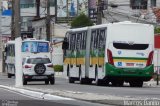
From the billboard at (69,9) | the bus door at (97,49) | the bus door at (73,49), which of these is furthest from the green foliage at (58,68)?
the bus door at (97,49)

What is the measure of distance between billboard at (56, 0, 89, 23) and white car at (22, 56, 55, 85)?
47449 millimetres

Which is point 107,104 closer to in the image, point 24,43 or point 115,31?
point 115,31

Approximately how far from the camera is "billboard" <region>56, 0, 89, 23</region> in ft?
296

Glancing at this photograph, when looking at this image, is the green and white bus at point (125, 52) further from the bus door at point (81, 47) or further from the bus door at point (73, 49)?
the bus door at point (73, 49)

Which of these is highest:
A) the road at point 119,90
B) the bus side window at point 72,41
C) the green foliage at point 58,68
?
the bus side window at point 72,41

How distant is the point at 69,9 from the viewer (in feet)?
299

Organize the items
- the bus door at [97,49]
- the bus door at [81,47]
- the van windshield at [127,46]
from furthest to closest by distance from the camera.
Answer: the bus door at [81,47]
the bus door at [97,49]
the van windshield at [127,46]

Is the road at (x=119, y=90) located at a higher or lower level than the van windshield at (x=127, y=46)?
lower

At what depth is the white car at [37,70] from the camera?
42250 mm

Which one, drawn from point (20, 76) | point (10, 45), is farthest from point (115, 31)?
point (10, 45)

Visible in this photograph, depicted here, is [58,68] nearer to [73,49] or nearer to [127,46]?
[73,49]

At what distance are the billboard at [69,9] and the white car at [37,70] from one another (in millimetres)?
47449

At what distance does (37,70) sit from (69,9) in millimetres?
49314

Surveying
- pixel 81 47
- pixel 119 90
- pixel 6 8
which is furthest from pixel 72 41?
pixel 6 8
